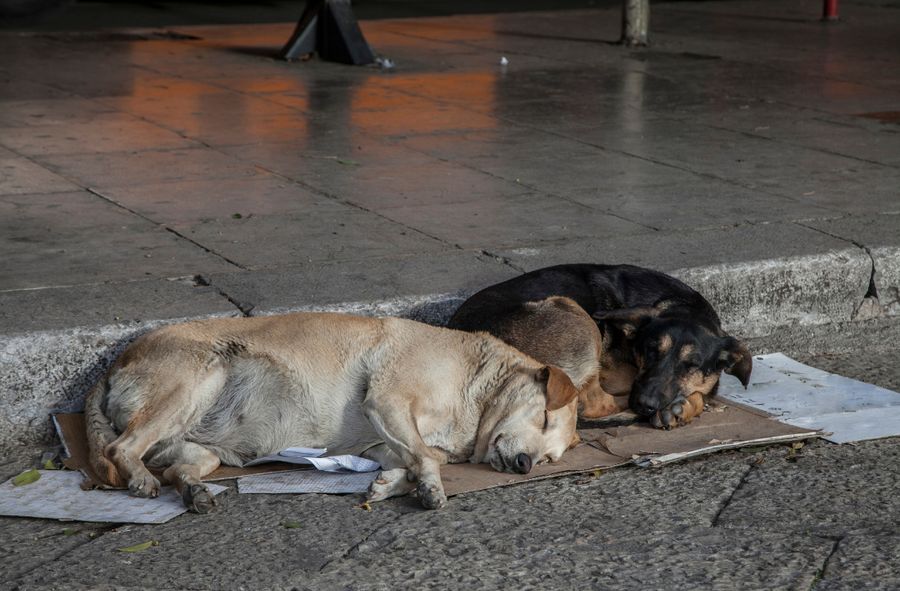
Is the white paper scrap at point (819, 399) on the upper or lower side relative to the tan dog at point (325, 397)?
lower

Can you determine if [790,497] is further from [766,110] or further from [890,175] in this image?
[766,110]

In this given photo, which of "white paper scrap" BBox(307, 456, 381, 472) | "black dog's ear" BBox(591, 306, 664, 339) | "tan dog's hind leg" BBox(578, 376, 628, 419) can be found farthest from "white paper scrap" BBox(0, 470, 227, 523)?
"black dog's ear" BBox(591, 306, 664, 339)

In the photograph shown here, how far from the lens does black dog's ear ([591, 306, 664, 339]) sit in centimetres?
523

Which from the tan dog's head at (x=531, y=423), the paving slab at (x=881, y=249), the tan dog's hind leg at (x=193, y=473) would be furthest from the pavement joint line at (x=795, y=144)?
the tan dog's hind leg at (x=193, y=473)

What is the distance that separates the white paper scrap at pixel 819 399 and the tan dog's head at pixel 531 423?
1039 mm

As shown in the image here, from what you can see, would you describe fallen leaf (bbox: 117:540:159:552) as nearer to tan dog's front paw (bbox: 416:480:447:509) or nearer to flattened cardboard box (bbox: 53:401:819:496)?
flattened cardboard box (bbox: 53:401:819:496)

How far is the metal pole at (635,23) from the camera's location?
14305mm

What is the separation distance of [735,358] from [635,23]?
9.83 metres

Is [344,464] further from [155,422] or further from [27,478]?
[27,478]

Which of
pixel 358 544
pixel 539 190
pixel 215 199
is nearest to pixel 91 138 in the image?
pixel 215 199

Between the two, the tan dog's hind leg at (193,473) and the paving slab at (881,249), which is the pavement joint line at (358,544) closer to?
the tan dog's hind leg at (193,473)

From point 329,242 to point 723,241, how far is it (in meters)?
1.95

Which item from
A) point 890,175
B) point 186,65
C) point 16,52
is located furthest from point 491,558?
point 16,52

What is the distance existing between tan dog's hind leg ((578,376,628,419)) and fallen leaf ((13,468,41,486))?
2.08m
